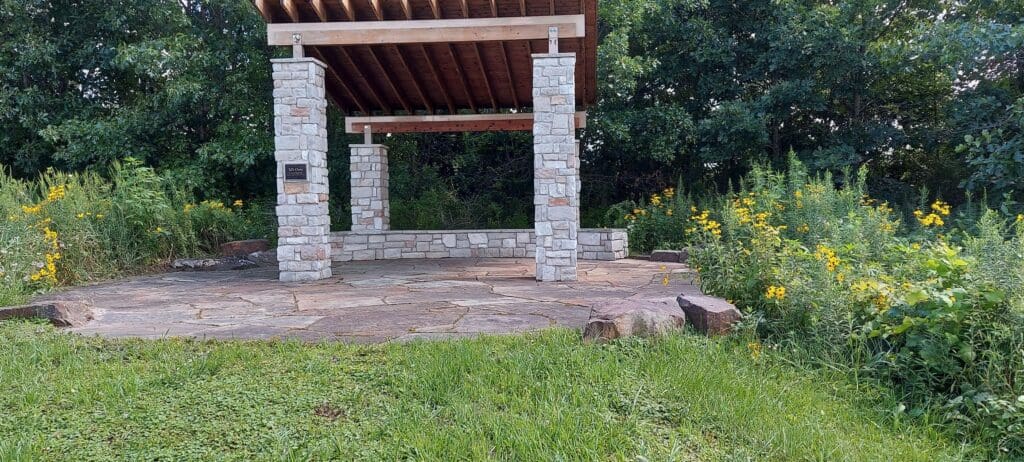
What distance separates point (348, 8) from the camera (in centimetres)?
701

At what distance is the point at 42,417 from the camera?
283cm

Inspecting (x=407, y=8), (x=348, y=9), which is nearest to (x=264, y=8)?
(x=348, y=9)

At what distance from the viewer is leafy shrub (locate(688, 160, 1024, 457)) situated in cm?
290

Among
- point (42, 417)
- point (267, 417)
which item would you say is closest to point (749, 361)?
point (267, 417)

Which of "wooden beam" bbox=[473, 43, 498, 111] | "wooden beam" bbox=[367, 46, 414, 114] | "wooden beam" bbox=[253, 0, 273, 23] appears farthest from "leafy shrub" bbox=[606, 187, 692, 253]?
"wooden beam" bbox=[253, 0, 273, 23]

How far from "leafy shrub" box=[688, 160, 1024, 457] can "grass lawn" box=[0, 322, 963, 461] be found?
24 cm

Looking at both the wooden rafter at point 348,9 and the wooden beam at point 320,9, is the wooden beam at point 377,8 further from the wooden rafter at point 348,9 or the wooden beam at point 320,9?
the wooden beam at point 320,9

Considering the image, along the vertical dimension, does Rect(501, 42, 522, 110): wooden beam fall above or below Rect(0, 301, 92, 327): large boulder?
above

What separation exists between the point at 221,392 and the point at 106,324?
2.21m

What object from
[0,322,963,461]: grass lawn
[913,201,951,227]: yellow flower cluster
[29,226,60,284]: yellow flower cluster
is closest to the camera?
[0,322,963,461]: grass lawn

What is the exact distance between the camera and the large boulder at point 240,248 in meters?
9.41

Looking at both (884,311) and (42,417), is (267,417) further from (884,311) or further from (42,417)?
(884,311)

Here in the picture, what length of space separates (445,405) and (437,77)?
722 centimetres

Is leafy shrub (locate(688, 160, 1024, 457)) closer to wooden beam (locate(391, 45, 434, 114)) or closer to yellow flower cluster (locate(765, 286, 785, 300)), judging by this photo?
yellow flower cluster (locate(765, 286, 785, 300))
